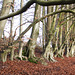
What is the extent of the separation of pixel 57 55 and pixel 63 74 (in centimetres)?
631

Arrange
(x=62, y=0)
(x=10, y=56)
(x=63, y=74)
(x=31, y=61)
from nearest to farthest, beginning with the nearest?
(x=62, y=0) < (x=63, y=74) < (x=10, y=56) < (x=31, y=61)

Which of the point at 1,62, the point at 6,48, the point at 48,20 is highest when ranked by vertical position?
the point at 48,20

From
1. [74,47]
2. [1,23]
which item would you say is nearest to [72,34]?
[74,47]

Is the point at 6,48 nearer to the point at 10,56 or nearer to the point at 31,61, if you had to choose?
the point at 10,56

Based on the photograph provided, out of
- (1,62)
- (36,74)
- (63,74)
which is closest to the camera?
(36,74)

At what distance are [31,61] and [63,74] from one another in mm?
2874

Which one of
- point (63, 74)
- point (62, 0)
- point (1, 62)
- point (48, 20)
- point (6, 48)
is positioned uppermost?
point (48, 20)

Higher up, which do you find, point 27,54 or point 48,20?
point 48,20

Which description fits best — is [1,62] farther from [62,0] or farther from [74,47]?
[74,47]

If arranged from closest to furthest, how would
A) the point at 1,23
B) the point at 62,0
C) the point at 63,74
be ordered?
the point at 62,0 → the point at 1,23 → the point at 63,74

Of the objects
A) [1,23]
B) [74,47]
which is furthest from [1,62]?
[74,47]

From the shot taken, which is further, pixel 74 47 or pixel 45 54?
pixel 74 47

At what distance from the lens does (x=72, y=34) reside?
13.6m

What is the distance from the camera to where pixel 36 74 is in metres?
5.44
